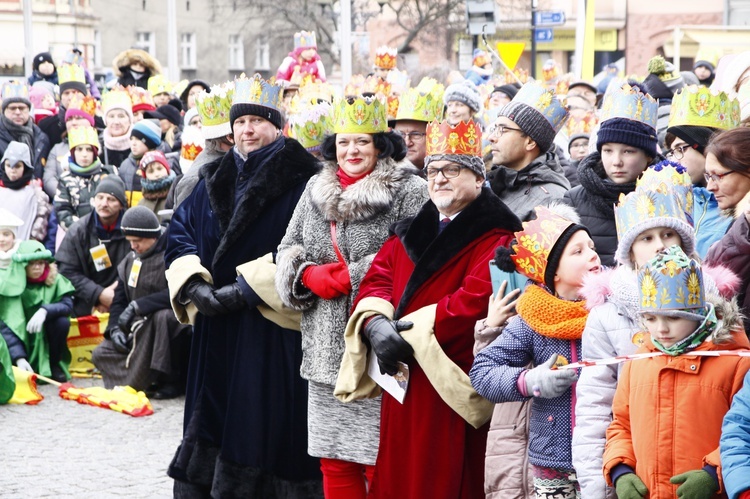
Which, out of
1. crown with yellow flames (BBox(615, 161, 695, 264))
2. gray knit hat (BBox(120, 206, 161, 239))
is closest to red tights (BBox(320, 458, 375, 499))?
crown with yellow flames (BBox(615, 161, 695, 264))

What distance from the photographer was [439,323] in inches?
202

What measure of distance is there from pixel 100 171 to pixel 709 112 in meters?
7.68

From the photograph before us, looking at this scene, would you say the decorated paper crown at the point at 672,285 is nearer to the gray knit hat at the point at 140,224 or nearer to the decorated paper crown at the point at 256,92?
the decorated paper crown at the point at 256,92

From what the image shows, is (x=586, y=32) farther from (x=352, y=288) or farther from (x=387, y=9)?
(x=387, y=9)

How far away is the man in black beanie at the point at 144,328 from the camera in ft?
33.1

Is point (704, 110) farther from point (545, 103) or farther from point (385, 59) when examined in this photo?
point (385, 59)

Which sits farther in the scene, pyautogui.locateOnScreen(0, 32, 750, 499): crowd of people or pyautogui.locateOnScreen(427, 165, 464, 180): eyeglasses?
pyautogui.locateOnScreen(427, 165, 464, 180): eyeglasses

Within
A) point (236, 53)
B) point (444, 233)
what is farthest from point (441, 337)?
point (236, 53)

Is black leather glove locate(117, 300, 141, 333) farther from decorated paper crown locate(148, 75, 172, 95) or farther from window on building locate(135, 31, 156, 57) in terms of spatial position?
window on building locate(135, 31, 156, 57)

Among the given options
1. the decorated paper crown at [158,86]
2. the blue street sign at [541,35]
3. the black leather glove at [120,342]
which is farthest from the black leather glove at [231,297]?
the blue street sign at [541,35]

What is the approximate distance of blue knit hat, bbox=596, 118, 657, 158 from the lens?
17.5 ft

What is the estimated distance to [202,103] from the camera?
24.7ft

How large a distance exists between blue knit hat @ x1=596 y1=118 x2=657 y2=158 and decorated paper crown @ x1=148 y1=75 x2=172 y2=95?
37.4 feet

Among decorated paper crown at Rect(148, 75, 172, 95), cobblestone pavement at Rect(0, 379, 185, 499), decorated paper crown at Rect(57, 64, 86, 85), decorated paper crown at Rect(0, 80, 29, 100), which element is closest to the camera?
cobblestone pavement at Rect(0, 379, 185, 499)
